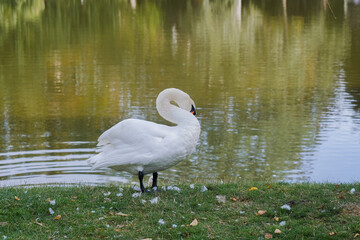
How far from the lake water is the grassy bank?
293cm

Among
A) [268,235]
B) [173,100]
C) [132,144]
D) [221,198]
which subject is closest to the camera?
[268,235]

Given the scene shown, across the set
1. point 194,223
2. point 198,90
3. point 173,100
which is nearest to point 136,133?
point 173,100

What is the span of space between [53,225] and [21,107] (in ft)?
58.8

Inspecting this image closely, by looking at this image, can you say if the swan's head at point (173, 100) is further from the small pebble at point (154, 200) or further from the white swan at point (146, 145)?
the small pebble at point (154, 200)

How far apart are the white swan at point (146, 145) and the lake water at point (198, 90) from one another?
294cm

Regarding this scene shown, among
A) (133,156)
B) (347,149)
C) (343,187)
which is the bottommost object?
(347,149)

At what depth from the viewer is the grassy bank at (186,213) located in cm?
720

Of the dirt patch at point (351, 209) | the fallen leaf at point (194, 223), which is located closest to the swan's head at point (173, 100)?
the fallen leaf at point (194, 223)

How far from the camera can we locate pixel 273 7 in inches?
2876

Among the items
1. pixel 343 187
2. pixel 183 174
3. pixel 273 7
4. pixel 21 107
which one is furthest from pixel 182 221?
pixel 273 7

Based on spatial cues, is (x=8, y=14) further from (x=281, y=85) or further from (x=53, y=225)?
(x=53, y=225)

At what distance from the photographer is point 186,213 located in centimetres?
790

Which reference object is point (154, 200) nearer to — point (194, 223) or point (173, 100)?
point (194, 223)

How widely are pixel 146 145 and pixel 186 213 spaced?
4.65ft
